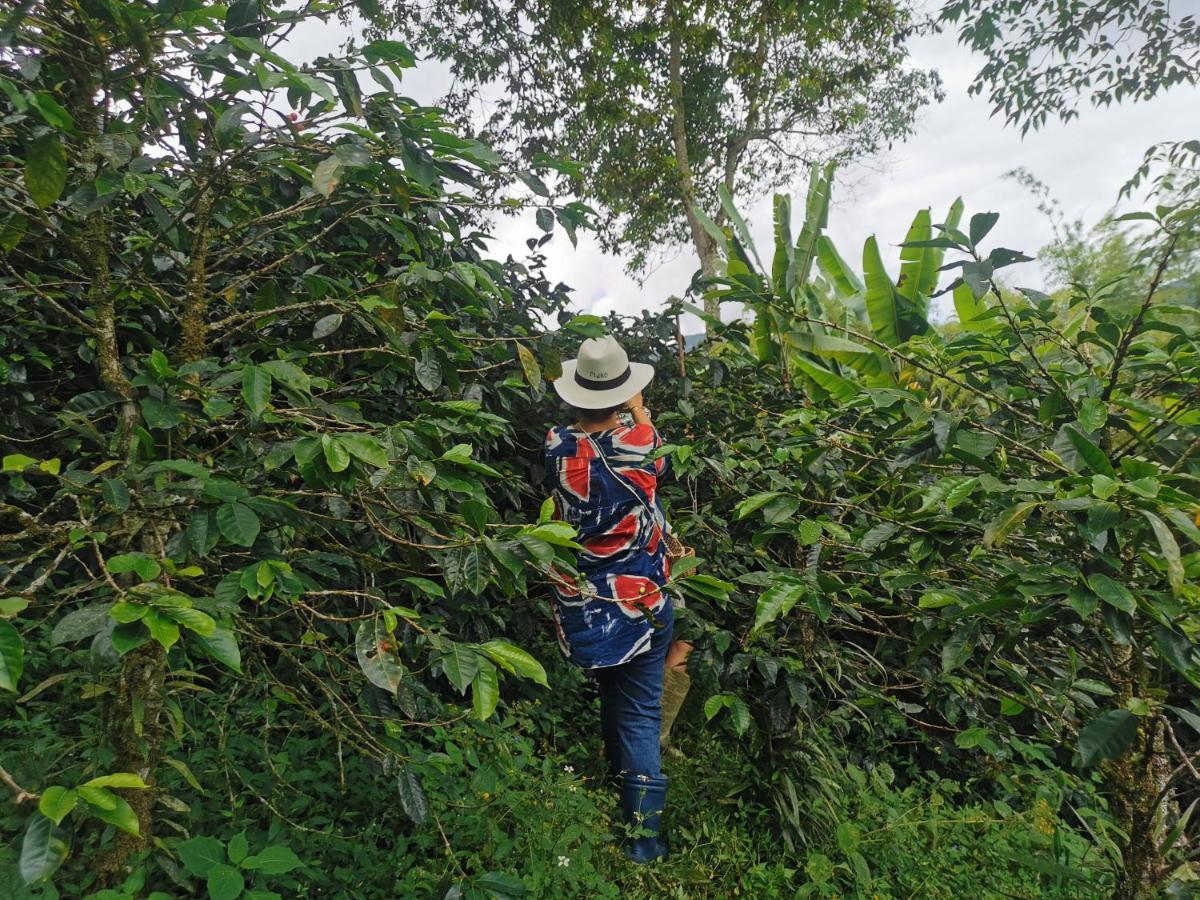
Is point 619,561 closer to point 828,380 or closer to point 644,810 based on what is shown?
point 644,810

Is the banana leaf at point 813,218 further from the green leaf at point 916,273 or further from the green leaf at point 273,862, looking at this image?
the green leaf at point 273,862

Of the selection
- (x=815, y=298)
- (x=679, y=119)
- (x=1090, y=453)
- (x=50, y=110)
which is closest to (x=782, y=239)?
(x=815, y=298)

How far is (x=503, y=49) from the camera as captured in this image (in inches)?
397

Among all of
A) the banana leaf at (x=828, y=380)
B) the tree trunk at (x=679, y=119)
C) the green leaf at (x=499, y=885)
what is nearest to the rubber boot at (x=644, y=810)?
the green leaf at (x=499, y=885)

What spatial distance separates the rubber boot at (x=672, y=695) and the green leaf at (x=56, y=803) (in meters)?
2.36

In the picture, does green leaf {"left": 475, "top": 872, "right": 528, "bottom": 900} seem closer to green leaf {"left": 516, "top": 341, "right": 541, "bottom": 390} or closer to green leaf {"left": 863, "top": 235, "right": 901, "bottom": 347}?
green leaf {"left": 516, "top": 341, "right": 541, "bottom": 390}

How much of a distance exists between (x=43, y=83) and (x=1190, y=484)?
257cm

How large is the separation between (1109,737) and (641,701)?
5.53 feet

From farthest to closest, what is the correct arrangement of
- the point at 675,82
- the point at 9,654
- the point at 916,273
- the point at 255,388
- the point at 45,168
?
the point at 675,82 → the point at 916,273 → the point at 255,388 → the point at 45,168 → the point at 9,654

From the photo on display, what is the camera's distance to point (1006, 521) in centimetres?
132

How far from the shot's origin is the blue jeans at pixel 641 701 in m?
2.66

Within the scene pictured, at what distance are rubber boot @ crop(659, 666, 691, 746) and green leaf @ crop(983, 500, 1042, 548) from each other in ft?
6.39

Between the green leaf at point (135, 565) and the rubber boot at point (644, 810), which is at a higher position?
the green leaf at point (135, 565)

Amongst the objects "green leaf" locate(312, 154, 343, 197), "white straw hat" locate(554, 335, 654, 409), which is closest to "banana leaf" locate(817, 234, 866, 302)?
"white straw hat" locate(554, 335, 654, 409)
